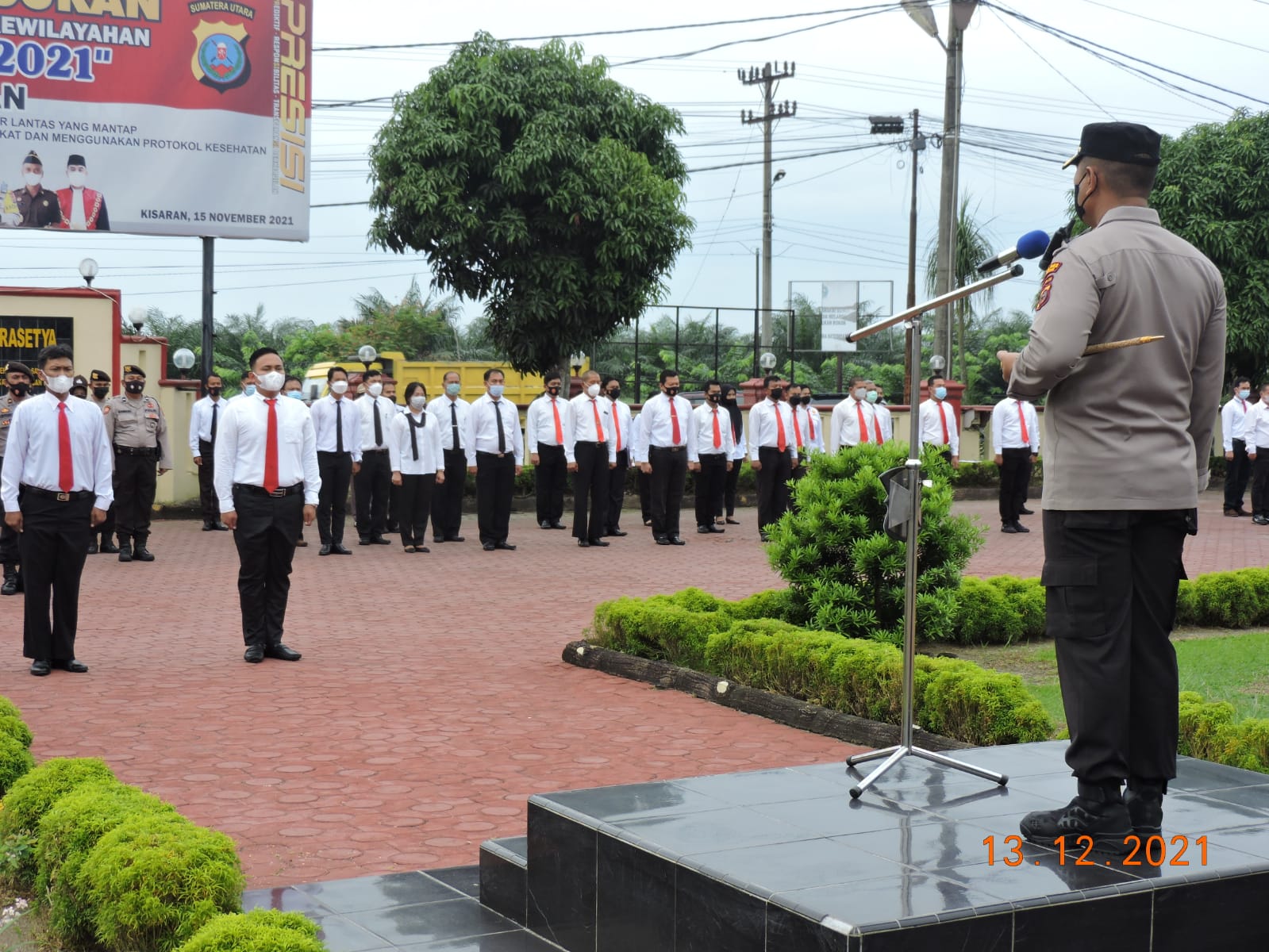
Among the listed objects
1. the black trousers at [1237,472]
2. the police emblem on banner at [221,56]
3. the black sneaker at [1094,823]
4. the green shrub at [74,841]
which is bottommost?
the green shrub at [74,841]

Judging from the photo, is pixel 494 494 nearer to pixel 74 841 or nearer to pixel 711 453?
pixel 711 453

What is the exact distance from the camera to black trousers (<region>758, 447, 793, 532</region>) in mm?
17062

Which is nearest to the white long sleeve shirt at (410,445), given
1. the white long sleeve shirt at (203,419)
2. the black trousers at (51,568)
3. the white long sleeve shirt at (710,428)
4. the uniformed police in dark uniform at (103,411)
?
the white long sleeve shirt at (203,419)

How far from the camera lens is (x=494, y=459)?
1631 centimetres

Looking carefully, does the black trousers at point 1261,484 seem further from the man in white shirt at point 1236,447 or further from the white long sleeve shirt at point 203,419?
the white long sleeve shirt at point 203,419

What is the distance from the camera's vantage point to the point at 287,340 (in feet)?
167

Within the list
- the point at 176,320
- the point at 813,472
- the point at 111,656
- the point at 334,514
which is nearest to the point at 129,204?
the point at 334,514

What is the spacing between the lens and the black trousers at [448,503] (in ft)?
56.4

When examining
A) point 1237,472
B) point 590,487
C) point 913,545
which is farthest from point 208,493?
point 913,545

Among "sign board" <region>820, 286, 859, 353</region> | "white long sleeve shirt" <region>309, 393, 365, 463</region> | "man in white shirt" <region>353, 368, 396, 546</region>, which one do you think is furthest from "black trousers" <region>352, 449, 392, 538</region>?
"sign board" <region>820, 286, 859, 353</region>

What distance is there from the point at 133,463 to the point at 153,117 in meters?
6.30

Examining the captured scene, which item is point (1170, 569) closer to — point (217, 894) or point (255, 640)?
point (217, 894)

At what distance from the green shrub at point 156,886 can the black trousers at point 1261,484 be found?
1836 centimetres

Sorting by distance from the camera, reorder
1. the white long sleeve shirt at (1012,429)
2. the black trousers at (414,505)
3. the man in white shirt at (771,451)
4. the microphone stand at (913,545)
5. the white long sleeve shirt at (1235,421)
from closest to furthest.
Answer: the microphone stand at (913,545) → the black trousers at (414,505) → the man in white shirt at (771,451) → the white long sleeve shirt at (1012,429) → the white long sleeve shirt at (1235,421)
